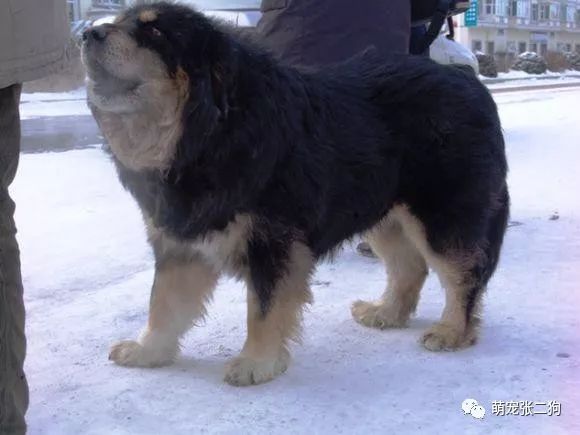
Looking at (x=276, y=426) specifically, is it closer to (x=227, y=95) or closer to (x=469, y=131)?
(x=227, y=95)

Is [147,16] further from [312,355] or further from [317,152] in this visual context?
[312,355]

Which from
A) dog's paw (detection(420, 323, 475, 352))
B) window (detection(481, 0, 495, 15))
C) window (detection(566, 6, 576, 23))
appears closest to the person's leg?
dog's paw (detection(420, 323, 475, 352))

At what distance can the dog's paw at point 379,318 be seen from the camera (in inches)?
148

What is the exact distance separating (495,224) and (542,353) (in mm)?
736

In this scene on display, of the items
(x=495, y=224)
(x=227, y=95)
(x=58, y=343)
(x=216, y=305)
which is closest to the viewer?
(x=227, y=95)

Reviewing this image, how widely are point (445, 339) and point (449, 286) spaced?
0.27m

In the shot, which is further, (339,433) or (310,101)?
(310,101)

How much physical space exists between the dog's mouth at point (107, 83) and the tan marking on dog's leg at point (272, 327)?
90 cm

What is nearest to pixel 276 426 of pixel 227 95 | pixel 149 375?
pixel 149 375

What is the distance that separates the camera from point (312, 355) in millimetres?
3373

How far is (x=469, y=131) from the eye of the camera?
3.51m

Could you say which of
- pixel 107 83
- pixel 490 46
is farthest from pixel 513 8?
pixel 107 83

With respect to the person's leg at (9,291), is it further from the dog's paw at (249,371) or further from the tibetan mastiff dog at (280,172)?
the dog's paw at (249,371)

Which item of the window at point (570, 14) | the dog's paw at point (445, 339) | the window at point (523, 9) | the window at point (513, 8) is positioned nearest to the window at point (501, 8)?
the window at point (513, 8)
